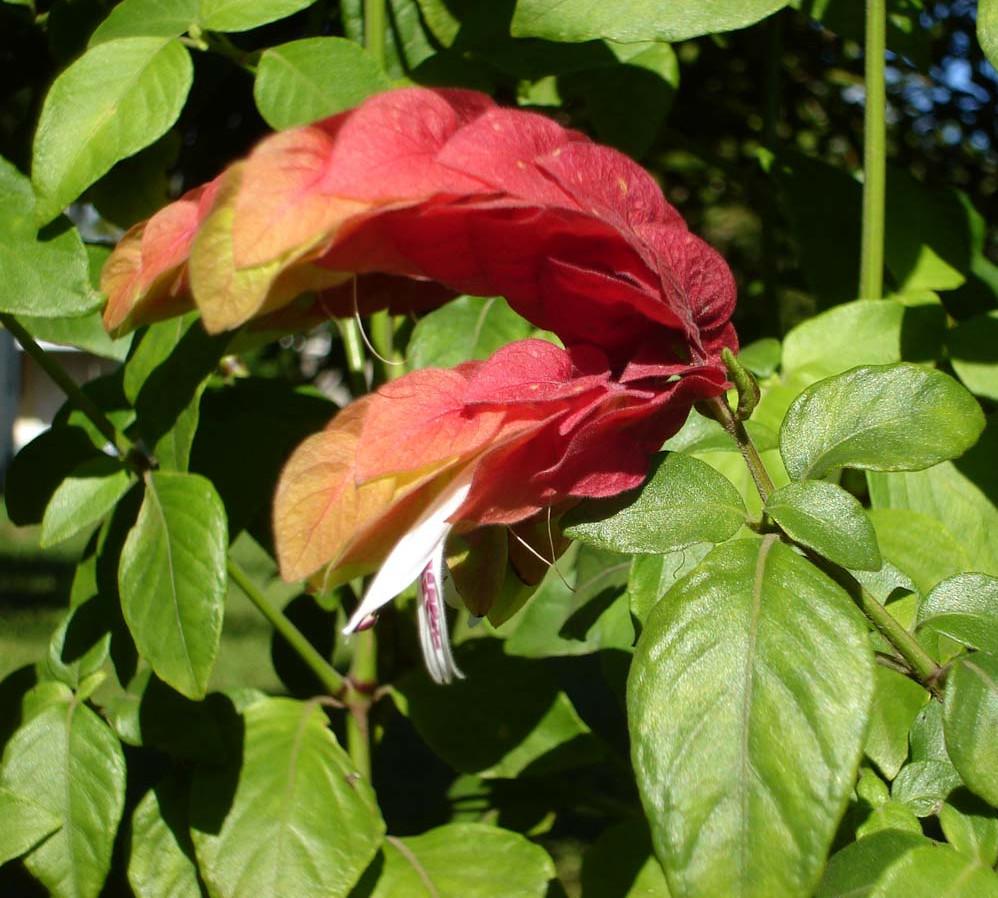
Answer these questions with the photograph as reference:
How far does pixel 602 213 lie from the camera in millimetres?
304

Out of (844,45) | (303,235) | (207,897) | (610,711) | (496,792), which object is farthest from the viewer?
(610,711)

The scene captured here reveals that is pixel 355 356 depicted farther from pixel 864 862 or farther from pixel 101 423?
pixel 864 862

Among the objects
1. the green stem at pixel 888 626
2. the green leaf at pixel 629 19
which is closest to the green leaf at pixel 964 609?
the green stem at pixel 888 626

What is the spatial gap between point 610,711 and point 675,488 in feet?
5.08

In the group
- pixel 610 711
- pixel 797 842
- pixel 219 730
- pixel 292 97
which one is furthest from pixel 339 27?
pixel 610 711

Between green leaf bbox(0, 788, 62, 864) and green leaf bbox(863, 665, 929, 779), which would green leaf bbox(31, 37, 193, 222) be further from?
green leaf bbox(863, 665, 929, 779)

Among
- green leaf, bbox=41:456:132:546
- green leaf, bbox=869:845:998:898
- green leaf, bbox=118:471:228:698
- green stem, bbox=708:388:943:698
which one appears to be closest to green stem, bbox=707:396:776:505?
green stem, bbox=708:388:943:698

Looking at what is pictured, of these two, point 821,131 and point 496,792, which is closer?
point 496,792

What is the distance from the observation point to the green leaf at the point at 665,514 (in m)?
0.33

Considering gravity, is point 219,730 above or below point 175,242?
below

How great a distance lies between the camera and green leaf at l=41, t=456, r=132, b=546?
549 millimetres

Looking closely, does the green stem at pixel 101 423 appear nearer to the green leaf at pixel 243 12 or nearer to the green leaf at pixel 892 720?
the green leaf at pixel 243 12

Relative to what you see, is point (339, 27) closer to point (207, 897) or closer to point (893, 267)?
point (893, 267)

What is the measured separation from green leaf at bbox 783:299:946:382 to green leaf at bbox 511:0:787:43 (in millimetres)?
154
